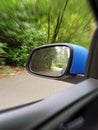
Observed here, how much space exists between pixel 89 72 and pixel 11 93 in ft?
7.98

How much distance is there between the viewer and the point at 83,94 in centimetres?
89

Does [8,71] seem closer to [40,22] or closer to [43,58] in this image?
[40,22]

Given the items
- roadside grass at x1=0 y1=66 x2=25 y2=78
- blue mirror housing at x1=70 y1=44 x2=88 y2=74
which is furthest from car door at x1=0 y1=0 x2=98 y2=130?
roadside grass at x1=0 y1=66 x2=25 y2=78

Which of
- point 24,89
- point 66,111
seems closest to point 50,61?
point 66,111

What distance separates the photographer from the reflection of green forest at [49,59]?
1285 millimetres

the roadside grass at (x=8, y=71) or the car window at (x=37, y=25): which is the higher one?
the car window at (x=37, y=25)

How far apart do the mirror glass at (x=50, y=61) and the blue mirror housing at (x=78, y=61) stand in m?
0.03

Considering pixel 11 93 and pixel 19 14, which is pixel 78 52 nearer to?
→ pixel 11 93

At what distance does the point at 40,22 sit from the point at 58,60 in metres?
4.76

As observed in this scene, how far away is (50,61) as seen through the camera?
1378mm

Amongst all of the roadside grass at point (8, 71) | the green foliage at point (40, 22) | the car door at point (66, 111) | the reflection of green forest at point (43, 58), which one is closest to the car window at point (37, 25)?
the green foliage at point (40, 22)

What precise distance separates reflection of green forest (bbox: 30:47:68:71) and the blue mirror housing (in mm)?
62

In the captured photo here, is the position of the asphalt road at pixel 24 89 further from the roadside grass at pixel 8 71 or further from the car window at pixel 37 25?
the car window at pixel 37 25

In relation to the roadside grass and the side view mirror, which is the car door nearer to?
the side view mirror
